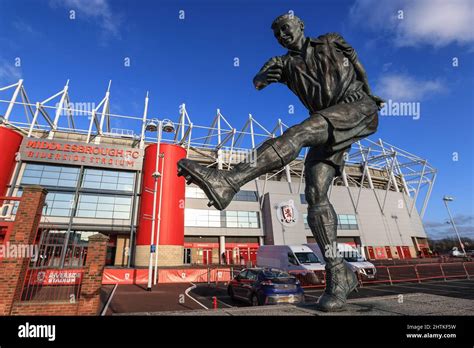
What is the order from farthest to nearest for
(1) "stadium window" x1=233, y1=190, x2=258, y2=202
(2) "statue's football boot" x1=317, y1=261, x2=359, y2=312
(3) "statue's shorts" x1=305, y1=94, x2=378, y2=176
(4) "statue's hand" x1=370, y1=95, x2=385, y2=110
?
(1) "stadium window" x1=233, y1=190, x2=258, y2=202
(4) "statue's hand" x1=370, y1=95, x2=385, y2=110
(2) "statue's football boot" x1=317, y1=261, x2=359, y2=312
(3) "statue's shorts" x1=305, y1=94, x2=378, y2=176

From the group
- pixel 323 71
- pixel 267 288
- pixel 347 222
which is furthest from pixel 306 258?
pixel 347 222

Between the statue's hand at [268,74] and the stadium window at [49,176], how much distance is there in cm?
2943

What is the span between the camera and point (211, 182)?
5.64ft

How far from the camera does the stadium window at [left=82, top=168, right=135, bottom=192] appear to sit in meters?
27.6

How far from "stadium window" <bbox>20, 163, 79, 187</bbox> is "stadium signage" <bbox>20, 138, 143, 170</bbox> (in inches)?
30.7

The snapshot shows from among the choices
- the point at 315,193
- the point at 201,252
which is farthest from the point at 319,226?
the point at 201,252

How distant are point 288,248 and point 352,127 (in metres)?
13.7

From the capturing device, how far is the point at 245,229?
33.9 metres

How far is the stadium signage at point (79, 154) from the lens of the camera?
26.4m

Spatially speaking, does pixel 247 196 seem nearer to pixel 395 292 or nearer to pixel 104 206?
pixel 104 206

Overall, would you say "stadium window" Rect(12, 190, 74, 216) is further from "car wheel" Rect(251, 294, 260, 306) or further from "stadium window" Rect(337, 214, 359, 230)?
"stadium window" Rect(337, 214, 359, 230)

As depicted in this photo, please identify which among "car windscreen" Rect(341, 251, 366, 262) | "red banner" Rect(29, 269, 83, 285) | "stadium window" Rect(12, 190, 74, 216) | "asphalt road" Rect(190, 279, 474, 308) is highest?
"stadium window" Rect(12, 190, 74, 216)

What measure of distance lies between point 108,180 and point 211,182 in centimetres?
3003

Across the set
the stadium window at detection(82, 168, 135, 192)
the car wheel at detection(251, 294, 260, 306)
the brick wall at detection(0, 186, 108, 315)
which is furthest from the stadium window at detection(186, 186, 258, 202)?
the brick wall at detection(0, 186, 108, 315)
